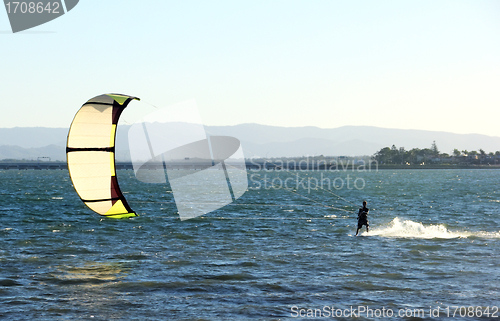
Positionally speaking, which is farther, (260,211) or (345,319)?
(260,211)

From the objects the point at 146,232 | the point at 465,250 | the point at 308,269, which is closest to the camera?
the point at 308,269

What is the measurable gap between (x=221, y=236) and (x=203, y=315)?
12276mm

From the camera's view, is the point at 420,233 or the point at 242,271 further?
the point at 420,233

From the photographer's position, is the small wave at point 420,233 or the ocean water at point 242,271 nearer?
the ocean water at point 242,271

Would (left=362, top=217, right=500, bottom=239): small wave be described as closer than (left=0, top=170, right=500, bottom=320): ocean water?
No

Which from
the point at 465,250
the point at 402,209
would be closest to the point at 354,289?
the point at 465,250

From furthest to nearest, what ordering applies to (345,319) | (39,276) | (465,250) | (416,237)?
1. (416,237)
2. (465,250)
3. (39,276)
4. (345,319)

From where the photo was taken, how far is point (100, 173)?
16312mm

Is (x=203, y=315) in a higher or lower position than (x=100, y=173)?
lower

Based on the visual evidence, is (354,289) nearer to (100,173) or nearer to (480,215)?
(100,173)

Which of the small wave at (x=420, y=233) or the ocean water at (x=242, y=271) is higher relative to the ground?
the small wave at (x=420, y=233)

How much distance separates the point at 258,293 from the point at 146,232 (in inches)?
507

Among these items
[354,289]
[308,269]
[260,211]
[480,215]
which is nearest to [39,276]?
[308,269]

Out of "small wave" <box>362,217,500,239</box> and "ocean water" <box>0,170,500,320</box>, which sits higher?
"small wave" <box>362,217,500,239</box>
